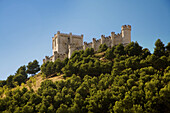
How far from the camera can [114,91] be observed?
4216 cm

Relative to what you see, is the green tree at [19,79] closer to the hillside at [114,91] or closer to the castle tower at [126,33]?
the hillside at [114,91]

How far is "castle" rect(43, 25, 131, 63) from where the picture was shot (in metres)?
68.1

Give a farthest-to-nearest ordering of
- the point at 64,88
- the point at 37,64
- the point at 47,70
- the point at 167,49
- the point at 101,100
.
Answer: the point at 37,64 → the point at 47,70 → the point at 167,49 → the point at 64,88 → the point at 101,100

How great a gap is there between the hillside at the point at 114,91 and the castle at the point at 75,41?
31.9 feet

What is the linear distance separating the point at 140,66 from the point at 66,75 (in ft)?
68.1

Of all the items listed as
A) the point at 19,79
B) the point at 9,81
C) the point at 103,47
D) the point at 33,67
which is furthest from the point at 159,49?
the point at 9,81

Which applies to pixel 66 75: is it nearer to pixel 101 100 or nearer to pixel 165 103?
pixel 101 100

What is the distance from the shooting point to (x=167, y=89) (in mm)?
36875

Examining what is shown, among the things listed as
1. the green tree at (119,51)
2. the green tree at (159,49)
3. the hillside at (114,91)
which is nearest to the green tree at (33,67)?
the hillside at (114,91)

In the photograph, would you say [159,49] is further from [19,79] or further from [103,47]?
[19,79]

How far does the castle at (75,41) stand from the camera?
223 feet

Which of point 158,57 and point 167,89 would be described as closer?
point 167,89

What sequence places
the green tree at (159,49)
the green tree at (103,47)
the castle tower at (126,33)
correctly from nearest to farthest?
the green tree at (159,49) → the castle tower at (126,33) → the green tree at (103,47)

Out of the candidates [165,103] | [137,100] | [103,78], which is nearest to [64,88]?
[103,78]
